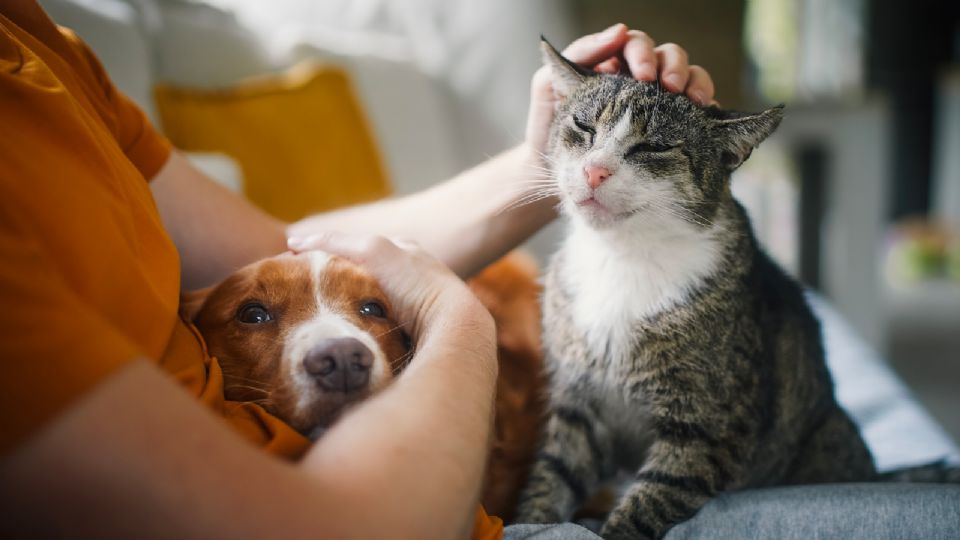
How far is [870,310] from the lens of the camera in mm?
3439

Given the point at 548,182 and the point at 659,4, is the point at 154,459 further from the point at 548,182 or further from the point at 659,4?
the point at 659,4

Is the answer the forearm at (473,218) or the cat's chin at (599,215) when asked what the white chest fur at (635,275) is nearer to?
the cat's chin at (599,215)

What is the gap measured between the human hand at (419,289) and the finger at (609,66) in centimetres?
43

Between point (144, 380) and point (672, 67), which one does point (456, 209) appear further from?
point (144, 380)

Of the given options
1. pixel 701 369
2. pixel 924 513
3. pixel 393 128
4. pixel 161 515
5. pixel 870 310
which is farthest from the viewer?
pixel 870 310

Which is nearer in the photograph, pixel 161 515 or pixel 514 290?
pixel 161 515

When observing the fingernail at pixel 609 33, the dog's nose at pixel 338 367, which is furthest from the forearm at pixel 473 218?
→ the dog's nose at pixel 338 367

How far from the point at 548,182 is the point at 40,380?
2.74 ft

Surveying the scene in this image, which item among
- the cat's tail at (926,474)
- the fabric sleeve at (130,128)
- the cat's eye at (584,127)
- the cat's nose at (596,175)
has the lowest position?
the cat's tail at (926,474)

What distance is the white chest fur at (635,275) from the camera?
118 cm

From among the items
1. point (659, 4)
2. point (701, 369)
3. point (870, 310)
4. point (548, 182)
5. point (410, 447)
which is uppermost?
point (659, 4)

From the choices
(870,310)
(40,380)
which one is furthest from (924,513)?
(870,310)

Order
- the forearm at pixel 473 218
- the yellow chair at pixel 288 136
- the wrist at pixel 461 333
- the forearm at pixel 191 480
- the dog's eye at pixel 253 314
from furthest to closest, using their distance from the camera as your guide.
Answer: the yellow chair at pixel 288 136 → the forearm at pixel 473 218 → the dog's eye at pixel 253 314 → the wrist at pixel 461 333 → the forearm at pixel 191 480

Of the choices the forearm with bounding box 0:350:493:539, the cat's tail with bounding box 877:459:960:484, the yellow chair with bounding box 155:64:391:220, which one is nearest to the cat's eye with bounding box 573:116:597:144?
the forearm with bounding box 0:350:493:539
